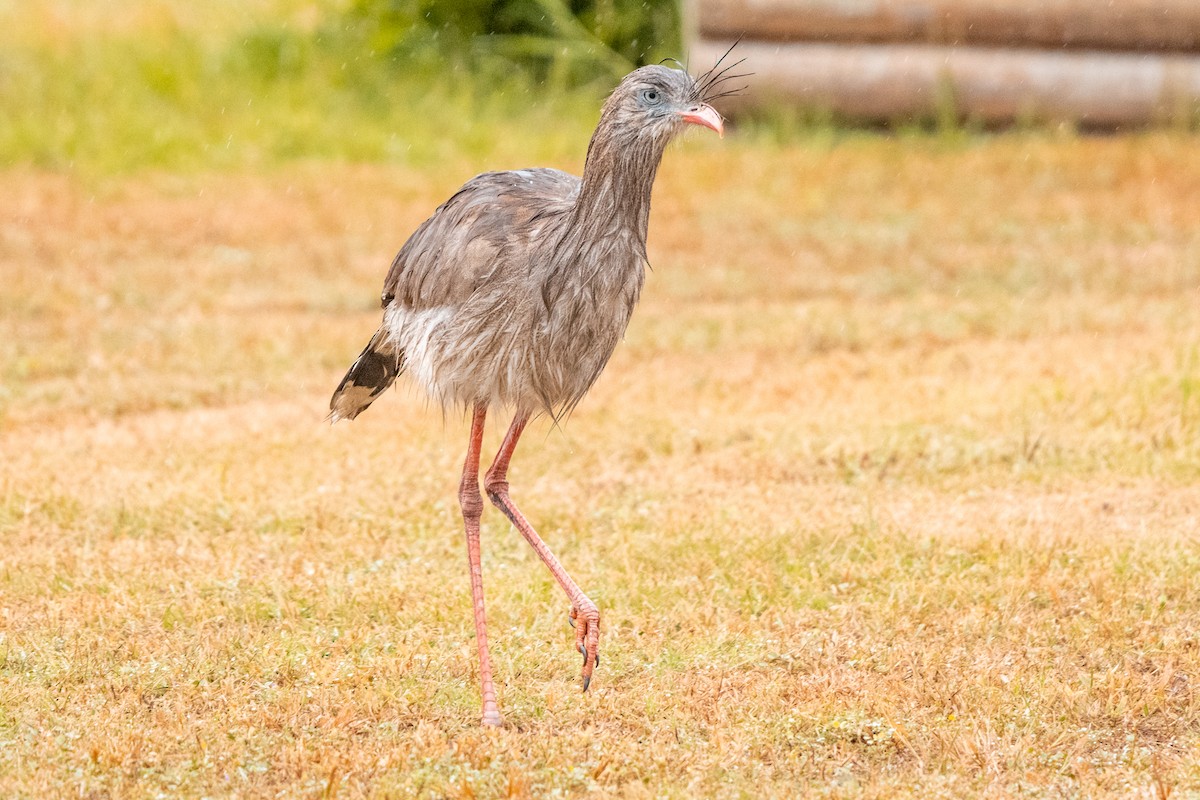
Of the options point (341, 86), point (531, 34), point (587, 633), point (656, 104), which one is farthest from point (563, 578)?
point (531, 34)

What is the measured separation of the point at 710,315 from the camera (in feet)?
30.1

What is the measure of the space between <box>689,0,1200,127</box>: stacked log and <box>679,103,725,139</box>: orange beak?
27.0ft

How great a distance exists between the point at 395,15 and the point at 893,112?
14.8ft

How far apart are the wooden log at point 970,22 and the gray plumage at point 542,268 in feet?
25.6

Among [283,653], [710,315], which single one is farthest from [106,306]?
[283,653]

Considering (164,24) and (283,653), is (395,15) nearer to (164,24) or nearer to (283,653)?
(164,24)

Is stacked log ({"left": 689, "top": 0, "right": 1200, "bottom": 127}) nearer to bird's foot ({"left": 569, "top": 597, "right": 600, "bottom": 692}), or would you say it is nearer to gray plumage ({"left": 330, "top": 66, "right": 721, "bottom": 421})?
gray plumage ({"left": 330, "top": 66, "right": 721, "bottom": 421})

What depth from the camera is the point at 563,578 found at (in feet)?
15.7

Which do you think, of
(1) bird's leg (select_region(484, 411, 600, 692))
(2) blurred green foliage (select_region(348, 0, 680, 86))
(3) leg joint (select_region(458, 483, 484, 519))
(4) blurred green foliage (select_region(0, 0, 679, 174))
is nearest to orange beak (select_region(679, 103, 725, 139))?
(1) bird's leg (select_region(484, 411, 600, 692))

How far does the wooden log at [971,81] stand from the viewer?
12352 mm

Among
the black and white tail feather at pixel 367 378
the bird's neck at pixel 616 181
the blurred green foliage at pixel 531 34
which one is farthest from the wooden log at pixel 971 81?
the bird's neck at pixel 616 181

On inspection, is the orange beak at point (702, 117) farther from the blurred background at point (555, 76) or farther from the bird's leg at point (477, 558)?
the blurred background at point (555, 76)

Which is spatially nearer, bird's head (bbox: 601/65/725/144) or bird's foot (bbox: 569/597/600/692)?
bird's head (bbox: 601/65/725/144)

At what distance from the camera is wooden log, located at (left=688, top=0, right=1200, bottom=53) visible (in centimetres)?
1223
